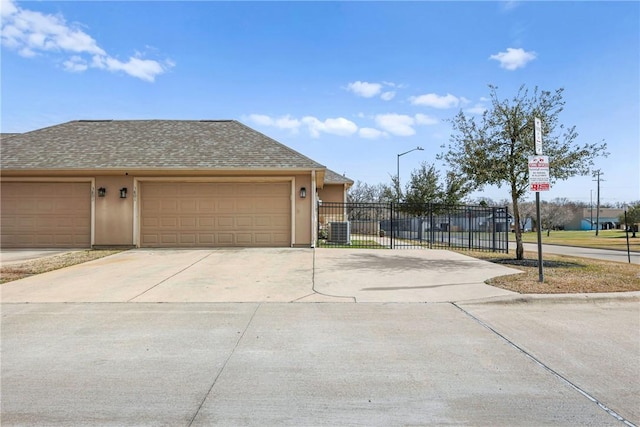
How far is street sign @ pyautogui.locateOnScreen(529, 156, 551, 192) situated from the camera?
7.80m

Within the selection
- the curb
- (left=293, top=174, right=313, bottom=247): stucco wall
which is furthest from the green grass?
the curb

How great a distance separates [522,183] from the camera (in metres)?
11.4

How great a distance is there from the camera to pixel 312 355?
14.1 ft

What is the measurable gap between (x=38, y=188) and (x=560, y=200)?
114 meters

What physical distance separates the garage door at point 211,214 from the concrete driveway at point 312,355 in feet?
21.8

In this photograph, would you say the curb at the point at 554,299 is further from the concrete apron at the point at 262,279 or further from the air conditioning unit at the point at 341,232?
the air conditioning unit at the point at 341,232

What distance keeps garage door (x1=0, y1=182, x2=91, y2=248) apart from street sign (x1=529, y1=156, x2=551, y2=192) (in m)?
15.0

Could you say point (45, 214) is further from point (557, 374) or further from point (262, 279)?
point (557, 374)

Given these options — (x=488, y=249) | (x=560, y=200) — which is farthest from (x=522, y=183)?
(x=560, y=200)

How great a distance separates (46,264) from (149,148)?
20.8 ft

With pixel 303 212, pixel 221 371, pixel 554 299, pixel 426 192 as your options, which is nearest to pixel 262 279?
pixel 221 371

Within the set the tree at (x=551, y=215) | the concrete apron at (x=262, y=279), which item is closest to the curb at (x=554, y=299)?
the concrete apron at (x=262, y=279)

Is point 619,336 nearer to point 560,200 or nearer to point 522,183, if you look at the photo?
point 522,183

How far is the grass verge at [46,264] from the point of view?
9078mm
